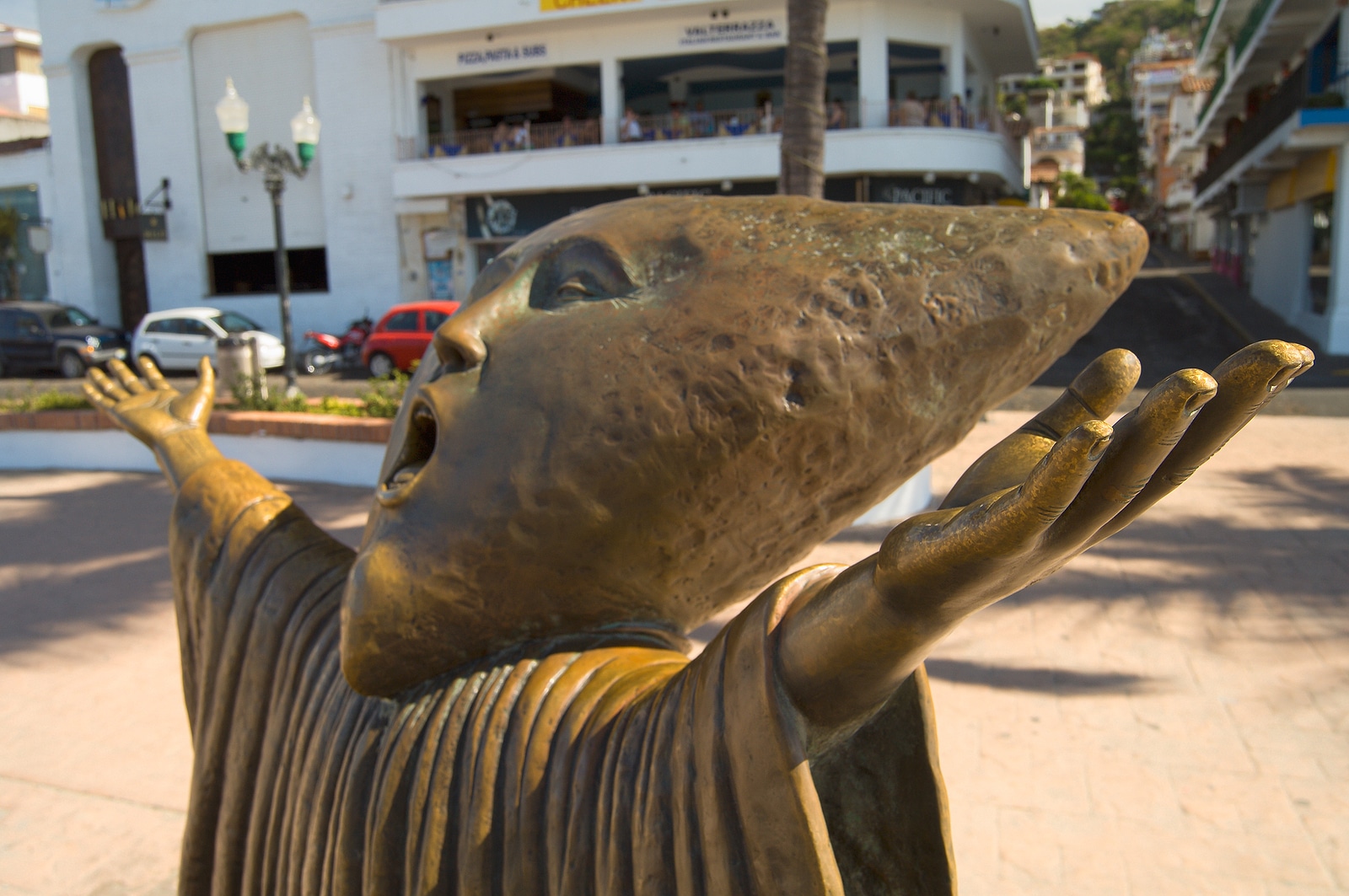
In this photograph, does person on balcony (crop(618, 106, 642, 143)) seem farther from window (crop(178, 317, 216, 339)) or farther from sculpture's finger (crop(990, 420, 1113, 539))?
sculpture's finger (crop(990, 420, 1113, 539))

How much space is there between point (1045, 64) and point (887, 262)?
278 ft

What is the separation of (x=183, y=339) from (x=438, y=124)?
25.5 feet

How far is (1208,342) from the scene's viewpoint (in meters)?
16.6

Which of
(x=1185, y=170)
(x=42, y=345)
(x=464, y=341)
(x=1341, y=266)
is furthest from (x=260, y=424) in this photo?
(x=1185, y=170)

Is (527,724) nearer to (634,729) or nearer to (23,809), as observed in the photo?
A: (634,729)

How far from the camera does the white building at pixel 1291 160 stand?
48.3 ft

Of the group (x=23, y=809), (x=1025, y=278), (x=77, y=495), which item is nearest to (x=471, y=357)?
(x=1025, y=278)

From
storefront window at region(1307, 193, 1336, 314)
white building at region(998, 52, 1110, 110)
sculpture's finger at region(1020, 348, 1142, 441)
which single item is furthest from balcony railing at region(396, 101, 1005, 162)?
white building at region(998, 52, 1110, 110)

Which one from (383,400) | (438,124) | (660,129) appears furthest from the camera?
(438,124)

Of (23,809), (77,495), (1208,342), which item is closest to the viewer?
(23,809)

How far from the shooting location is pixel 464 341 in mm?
1437

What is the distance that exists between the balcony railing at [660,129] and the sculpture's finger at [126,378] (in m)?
16.0

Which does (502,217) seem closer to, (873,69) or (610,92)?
(610,92)

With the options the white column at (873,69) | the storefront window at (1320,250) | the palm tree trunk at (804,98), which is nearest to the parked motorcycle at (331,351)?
the white column at (873,69)
